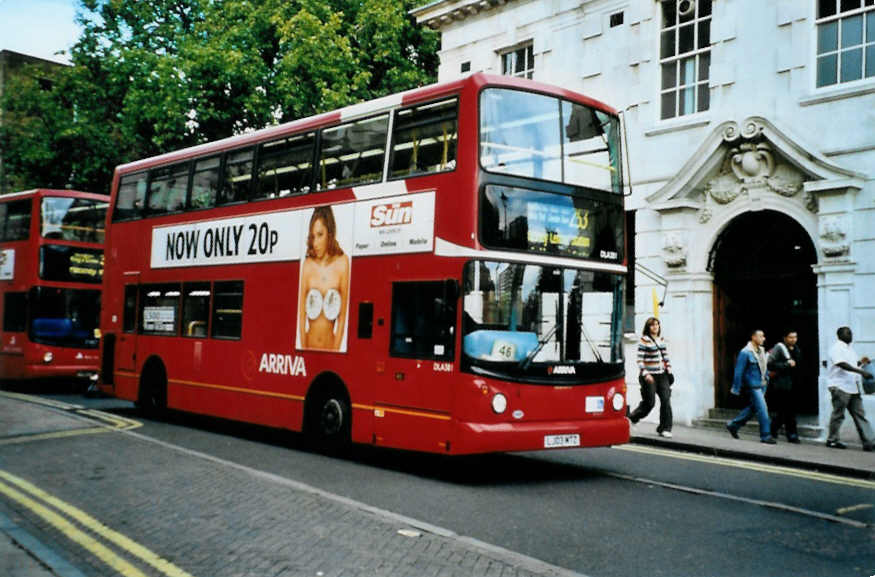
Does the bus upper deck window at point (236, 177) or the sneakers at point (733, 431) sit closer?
the bus upper deck window at point (236, 177)

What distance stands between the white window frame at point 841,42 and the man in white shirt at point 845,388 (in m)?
4.18

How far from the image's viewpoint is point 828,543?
659cm

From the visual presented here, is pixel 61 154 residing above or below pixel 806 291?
above

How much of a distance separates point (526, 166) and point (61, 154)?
24196 mm

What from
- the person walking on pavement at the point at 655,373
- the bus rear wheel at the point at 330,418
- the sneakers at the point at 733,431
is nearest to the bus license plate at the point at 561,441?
the bus rear wheel at the point at 330,418

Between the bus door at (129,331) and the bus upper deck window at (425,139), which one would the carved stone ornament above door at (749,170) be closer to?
the bus upper deck window at (425,139)

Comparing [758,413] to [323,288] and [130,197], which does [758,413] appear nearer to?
[323,288]

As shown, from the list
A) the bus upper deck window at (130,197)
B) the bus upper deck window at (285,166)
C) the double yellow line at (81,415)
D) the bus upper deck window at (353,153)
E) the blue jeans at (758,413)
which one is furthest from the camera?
the bus upper deck window at (130,197)

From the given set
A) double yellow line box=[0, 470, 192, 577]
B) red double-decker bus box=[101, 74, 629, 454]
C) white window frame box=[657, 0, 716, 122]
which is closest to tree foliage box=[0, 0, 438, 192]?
white window frame box=[657, 0, 716, 122]

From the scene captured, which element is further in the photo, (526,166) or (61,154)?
(61,154)

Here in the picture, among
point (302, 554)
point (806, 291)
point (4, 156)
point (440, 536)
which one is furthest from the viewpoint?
point (4, 156)

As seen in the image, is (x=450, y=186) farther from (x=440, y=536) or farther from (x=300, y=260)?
(x=440, y=536)

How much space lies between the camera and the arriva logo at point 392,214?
986 centimetres

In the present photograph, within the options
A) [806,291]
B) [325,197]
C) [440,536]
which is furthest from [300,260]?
[806,291]
